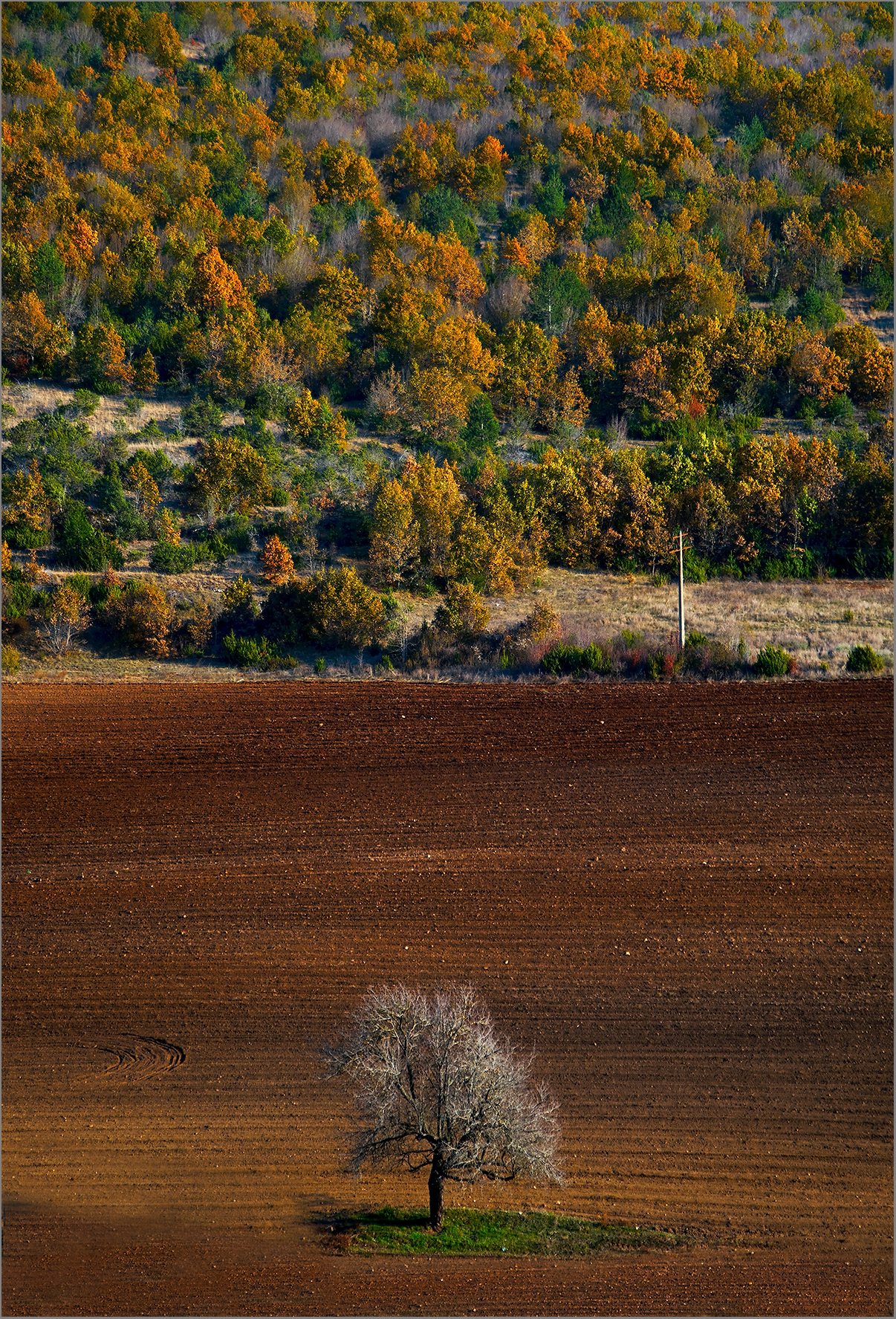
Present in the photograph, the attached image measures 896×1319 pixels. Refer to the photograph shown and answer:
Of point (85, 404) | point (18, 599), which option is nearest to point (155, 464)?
point (85, 404)

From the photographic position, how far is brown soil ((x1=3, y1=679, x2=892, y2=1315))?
13328 millimetres

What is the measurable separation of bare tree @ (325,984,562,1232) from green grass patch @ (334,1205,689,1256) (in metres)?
0.23

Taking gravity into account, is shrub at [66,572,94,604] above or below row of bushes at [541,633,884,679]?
above

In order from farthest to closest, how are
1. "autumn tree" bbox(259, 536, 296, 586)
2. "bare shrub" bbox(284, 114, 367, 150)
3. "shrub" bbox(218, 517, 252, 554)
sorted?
"bare shrub" bbox(284, 114, 367, 150)
"shrub" bbox(218, 517, 252, 554)
"autumn tree" bbox(259, 536, 296, 586)

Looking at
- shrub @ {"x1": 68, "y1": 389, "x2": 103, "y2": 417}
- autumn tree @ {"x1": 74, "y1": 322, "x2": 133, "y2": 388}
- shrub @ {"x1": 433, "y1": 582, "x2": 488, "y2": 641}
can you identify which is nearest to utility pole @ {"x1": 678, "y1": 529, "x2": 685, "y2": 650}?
shrub @ {"x1": 433, "y1": 582, "x2": 488, "y2": 641}

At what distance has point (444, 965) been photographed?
18.5 metres

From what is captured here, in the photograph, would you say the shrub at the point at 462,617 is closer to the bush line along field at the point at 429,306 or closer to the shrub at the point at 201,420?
the bush line along field at the point at 429,306

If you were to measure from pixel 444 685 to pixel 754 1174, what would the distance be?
15067mm

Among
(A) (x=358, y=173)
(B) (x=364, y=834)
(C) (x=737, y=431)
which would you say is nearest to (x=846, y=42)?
(A) (x=358, y=173)

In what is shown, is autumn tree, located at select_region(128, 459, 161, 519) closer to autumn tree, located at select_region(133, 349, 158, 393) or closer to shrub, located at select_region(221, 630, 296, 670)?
autumn tree, located at select_region(133, 349, 158, 393)

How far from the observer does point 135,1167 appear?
48.1 ft

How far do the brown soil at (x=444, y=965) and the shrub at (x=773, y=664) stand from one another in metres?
0.66

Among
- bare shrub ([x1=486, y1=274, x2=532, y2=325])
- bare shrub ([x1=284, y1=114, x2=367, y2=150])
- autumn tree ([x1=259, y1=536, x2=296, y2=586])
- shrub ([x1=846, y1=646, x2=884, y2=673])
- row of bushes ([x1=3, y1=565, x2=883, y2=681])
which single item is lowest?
shrub ([x1=846, y1=646, x2=884, y2=673])

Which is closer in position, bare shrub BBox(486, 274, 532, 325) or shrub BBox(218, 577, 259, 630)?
shrub BBox(218, 577, 259, 630)
